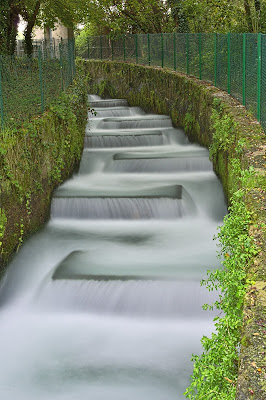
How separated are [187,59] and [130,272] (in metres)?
12.6

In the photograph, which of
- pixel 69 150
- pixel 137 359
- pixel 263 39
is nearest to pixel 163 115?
pixel 69 150

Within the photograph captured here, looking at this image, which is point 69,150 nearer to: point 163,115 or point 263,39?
point 263,39

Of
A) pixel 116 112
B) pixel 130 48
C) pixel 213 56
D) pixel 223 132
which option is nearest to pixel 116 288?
pixel 223 132

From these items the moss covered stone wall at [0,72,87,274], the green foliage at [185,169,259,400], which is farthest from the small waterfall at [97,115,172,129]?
the green foliage at [185,169,259,400]

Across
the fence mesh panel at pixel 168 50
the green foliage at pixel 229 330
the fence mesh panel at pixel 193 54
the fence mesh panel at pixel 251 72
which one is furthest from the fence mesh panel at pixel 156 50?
the green foliage at pixel 229 330

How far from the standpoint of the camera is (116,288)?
851 cm

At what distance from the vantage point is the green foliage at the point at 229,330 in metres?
4.52

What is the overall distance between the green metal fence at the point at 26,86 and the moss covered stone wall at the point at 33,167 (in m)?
0.26

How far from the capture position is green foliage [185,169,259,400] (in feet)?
14.8

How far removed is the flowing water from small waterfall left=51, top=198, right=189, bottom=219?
0.02 m

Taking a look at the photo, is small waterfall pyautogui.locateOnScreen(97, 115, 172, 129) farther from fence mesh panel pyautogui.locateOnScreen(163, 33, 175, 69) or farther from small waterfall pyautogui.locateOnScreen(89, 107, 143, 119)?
fence mesh panel pyautogui.locateOnScreen(163, 33, 175, 69)

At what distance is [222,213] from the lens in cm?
1187

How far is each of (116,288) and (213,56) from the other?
10.3 m

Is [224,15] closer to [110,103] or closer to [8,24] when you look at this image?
[110,103]
